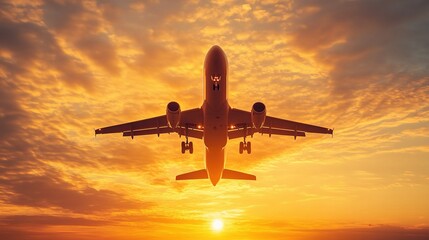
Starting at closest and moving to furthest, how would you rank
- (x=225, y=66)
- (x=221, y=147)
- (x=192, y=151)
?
(x=225, y=66), (x=221, y=147), (x=192, y=151)

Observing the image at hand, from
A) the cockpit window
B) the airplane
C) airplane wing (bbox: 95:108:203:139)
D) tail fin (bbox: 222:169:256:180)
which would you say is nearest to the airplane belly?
the airplane

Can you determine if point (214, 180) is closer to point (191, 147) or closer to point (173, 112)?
point (191, 147)

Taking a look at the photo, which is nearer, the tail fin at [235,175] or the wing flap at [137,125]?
the wing flap at [137,125]

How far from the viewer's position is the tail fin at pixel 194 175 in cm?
4803

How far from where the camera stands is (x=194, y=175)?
48312mm

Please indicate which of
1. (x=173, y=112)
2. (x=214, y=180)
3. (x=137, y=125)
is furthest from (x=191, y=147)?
(x=173, y=112)


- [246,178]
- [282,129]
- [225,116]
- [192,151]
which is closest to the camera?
A: [225,116]

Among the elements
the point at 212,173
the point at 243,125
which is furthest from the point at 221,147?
the point at 212,173

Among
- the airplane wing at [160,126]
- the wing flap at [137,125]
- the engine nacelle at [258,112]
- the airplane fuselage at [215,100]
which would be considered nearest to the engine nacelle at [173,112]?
the airplane fuselage at [215,100]

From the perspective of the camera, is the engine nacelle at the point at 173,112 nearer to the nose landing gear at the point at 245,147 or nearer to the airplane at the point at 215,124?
the airplane at the point at 215,124

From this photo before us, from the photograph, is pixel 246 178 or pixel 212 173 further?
pixel 246 178

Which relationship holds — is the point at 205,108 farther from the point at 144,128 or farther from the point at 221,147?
the point at 144,128

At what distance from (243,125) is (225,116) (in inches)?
224

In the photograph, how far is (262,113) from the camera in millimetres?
34375
